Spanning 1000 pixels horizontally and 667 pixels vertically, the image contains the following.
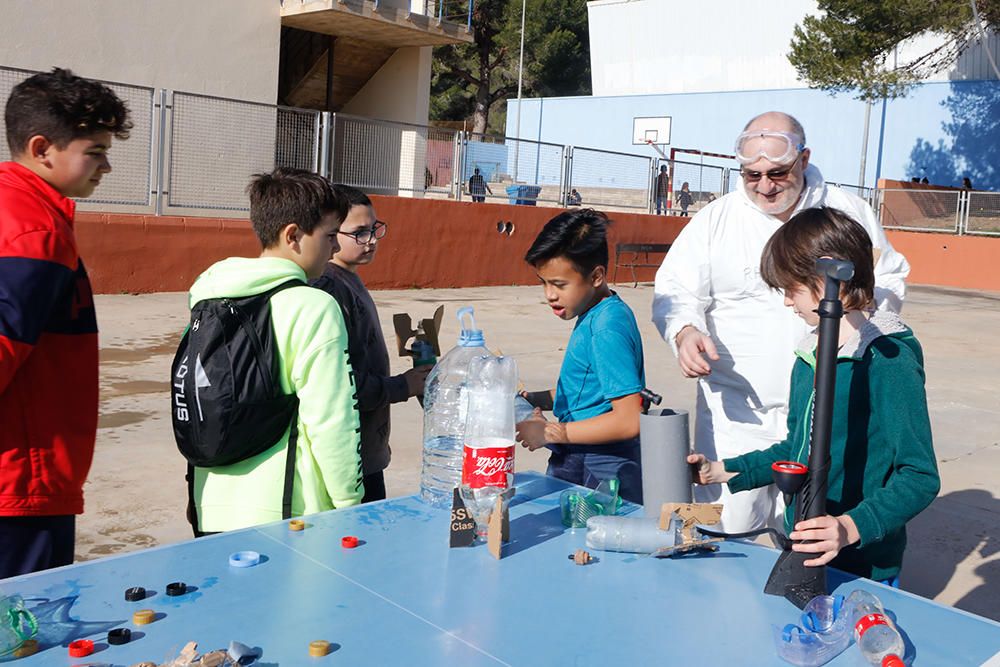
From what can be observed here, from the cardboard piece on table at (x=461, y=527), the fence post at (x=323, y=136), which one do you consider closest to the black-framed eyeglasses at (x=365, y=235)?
the cardboard piece on table at (x=461, y=527)

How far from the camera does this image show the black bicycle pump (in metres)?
1.81

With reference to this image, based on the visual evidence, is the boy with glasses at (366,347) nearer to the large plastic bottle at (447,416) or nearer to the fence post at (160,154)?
the large plastic bottle at (447,416)

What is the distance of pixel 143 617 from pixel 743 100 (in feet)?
127

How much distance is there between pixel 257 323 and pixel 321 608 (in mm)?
881

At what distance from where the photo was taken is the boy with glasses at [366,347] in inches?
129

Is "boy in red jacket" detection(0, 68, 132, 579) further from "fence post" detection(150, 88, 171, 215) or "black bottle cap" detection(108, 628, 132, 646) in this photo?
"fence post" detection(150, 88, 171, 215)

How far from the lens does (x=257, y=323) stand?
246 cm

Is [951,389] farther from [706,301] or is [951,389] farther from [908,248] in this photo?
[908,248]

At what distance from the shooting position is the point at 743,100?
124ft

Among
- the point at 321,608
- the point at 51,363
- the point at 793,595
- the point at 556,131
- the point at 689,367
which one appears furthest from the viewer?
the point at 556,131

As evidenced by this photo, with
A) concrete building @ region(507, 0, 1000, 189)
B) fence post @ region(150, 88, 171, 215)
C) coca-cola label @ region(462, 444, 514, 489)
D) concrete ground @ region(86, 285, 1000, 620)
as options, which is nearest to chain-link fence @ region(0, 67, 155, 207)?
fence post @ region(150, 88, 171, 215)

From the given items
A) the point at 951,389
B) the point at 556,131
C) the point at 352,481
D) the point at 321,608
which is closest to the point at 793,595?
the point at 321,608

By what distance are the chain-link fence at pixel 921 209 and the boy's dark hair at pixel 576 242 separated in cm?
2461

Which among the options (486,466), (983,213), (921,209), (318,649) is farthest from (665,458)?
(921,209)
